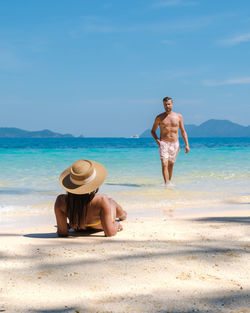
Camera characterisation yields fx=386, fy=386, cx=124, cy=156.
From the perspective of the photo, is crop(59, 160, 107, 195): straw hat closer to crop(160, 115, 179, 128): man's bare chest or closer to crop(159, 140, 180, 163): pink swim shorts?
crop(159, 140, 180, 163): pink swim shorts

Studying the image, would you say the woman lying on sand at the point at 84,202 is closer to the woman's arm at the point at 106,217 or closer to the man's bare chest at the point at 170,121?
the woman's arm at the point at 106,217

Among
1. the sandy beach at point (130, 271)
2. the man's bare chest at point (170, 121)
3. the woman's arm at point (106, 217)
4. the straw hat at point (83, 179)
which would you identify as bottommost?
the sandy beach at point (130, 271)

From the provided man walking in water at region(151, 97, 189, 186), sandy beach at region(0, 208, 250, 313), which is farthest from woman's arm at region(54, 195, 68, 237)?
man walking in water at region(151, 97, 189, 186)

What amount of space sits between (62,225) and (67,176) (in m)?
0.50

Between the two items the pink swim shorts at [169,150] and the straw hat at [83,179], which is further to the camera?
the pink swim shorts at [169,150]

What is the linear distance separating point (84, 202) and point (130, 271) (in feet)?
4.14

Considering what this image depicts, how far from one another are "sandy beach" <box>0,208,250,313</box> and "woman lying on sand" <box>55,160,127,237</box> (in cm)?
15

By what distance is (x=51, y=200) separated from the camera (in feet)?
22.6

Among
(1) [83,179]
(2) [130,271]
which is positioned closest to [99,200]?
(1) [83,179]

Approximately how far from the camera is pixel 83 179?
3.71 meters

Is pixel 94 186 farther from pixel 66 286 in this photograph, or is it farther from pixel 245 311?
pixel 245 311

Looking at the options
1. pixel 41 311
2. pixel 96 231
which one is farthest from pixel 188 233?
pixel 41 311

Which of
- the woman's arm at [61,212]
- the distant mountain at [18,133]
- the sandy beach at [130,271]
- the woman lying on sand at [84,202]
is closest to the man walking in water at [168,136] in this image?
the sandy beach at [130,271]

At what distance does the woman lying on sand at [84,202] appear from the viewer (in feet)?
12.2
